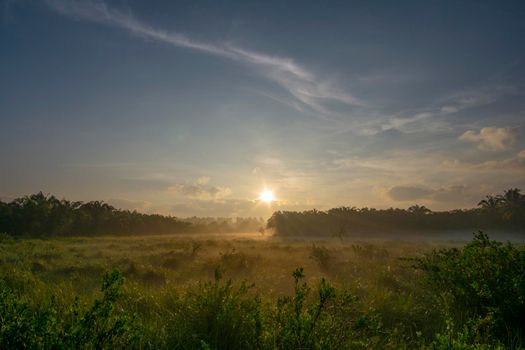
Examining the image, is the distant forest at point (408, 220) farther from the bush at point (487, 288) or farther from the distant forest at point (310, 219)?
the bush at point (487, 288)

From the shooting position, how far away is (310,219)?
69.6 metres

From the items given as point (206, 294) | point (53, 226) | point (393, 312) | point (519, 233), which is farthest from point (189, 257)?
point (519, 233)

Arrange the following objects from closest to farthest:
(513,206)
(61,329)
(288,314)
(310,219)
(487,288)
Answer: (61,329) < (288,314) < (487,288) < (513,206) < (310,219)

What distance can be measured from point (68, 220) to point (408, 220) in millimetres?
52615

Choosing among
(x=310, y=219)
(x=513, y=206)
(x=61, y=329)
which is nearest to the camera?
(x=61, y=329)

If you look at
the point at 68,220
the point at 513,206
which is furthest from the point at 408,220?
the point at 68,220

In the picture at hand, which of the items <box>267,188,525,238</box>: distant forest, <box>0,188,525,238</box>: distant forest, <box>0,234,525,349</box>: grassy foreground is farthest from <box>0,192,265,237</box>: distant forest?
<box>0,234,525,349</box>: grassy foreground

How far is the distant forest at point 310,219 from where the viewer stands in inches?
2190

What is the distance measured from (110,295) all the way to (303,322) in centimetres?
177

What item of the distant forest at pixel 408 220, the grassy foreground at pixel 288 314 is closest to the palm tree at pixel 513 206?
the distant forest at pixel 408 220

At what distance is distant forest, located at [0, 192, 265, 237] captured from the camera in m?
55.4

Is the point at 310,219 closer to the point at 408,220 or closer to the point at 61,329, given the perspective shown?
the point at 408,220

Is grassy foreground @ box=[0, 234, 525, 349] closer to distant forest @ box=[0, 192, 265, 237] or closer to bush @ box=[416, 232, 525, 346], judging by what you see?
bush @ box=[416, 232, 525, 346]

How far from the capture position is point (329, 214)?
68.9 metres
